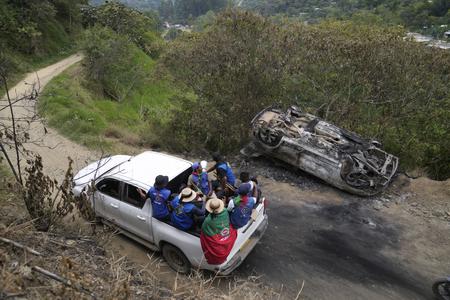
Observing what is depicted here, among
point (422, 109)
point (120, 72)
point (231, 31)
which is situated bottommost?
point (120, 72)

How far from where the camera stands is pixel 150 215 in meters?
7.00

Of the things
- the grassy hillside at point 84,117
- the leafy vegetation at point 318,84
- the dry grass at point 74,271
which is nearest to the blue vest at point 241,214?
the dry grass at point 74,271

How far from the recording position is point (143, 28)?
126ft

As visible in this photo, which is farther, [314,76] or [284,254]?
[314,76]

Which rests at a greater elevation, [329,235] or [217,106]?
[217,106]

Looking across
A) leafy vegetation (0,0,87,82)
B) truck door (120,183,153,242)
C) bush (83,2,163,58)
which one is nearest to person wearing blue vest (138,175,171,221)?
truck door (120,183,153,242)

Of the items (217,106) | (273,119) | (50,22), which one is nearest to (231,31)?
(217,106)

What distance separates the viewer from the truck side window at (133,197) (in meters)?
7.15

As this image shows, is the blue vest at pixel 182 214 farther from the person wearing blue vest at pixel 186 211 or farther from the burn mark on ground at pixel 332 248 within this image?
the burn mark on ground at pixel 332 248

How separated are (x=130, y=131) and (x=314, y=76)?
8.16m

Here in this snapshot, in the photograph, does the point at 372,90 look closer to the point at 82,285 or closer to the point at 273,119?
the point at 273,119

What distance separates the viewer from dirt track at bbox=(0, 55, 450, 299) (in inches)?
274

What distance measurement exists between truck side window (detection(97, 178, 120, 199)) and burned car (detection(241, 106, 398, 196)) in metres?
5.07

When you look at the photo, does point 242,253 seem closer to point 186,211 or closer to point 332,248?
point 186,211
